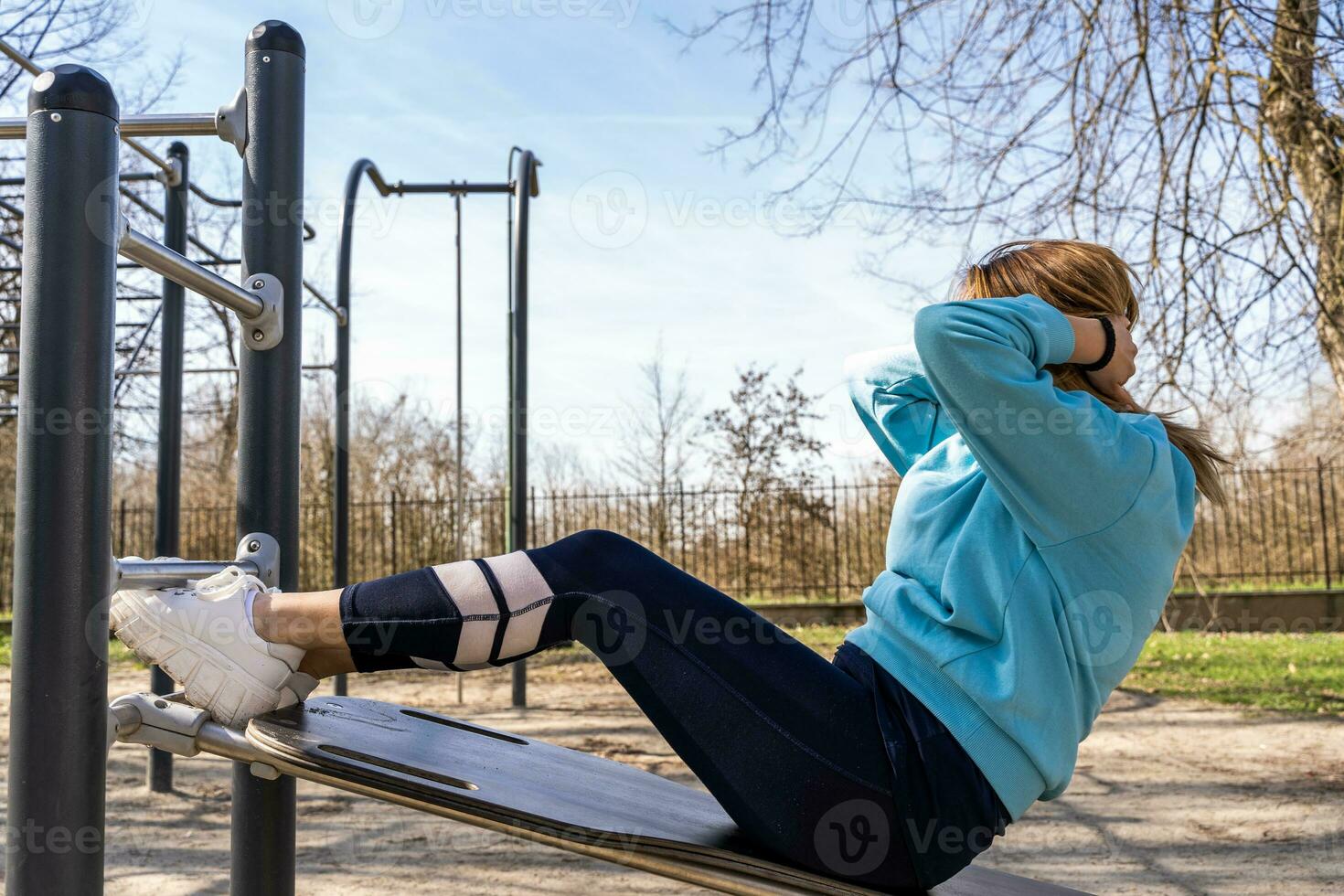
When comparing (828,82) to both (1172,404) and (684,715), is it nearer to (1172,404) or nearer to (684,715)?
(1172,404)

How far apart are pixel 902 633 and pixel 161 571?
3.23ft

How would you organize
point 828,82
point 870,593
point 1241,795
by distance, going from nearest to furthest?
point 870,593 < point 1241,795 < point 828,82

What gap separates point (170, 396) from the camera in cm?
363

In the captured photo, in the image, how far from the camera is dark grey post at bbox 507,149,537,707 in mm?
4980

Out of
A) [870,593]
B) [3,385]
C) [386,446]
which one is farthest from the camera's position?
[386,446]

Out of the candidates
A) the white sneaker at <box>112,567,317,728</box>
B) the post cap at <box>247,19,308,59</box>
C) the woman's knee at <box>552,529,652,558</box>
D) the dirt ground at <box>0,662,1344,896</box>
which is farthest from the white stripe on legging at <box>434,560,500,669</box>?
the dirt ground at <box>0,662,1344,896</box>

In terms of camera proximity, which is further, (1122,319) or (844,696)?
(1122,319)

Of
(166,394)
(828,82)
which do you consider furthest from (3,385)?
(828,82)

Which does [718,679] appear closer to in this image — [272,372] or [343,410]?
[272,372]

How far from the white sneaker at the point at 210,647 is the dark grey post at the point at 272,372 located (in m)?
0.32

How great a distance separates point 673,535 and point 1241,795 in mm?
6356

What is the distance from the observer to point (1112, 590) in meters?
1.25

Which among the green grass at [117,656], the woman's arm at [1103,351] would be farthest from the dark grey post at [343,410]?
the woman's arm at [1103,351]

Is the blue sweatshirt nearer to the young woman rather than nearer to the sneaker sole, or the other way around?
the young woman
